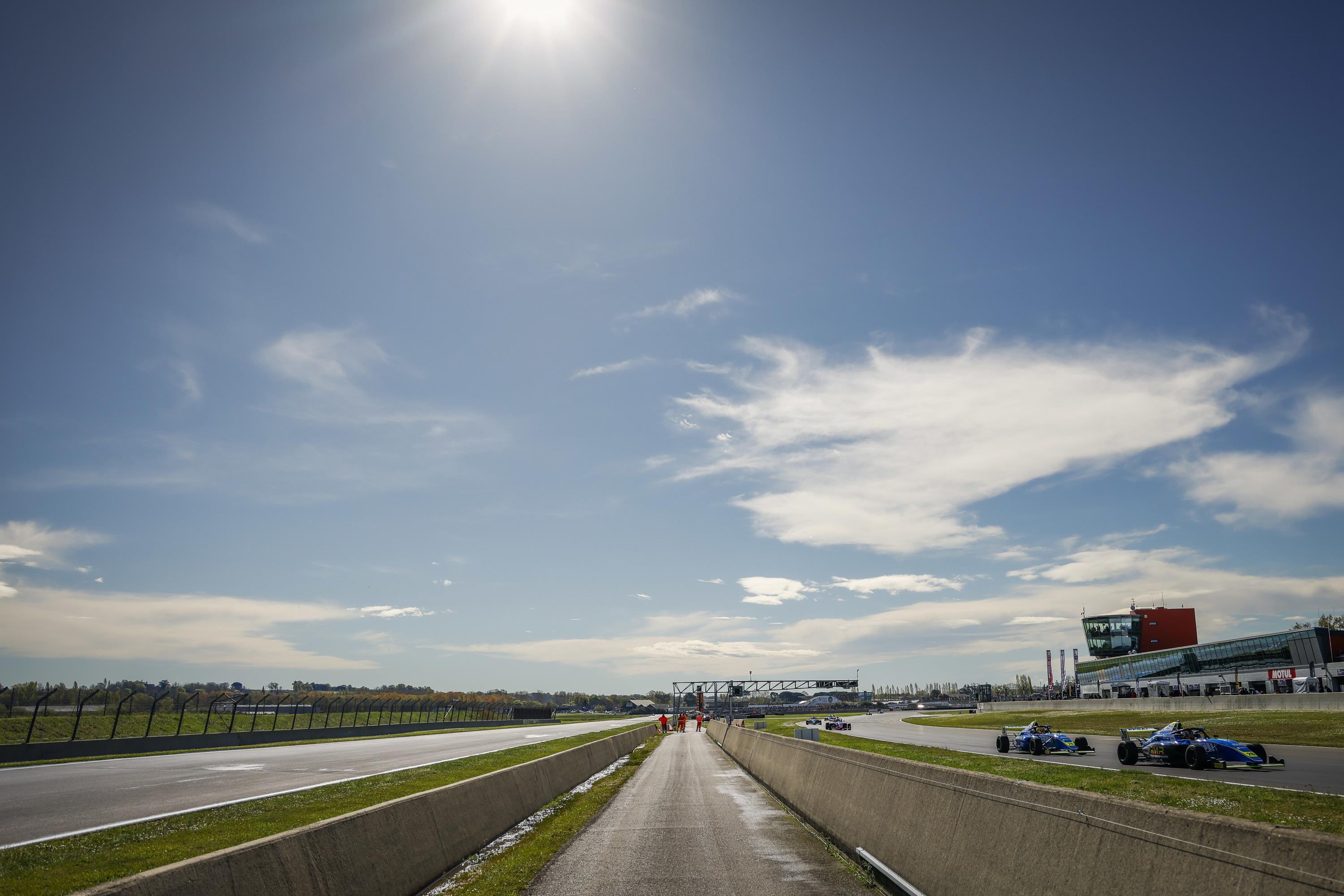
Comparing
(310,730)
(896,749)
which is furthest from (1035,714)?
(310,730)

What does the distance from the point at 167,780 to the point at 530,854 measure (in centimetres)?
1927

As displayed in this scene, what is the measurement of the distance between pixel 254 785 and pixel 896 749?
85.2 ft

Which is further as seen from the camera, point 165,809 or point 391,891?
point 165,809

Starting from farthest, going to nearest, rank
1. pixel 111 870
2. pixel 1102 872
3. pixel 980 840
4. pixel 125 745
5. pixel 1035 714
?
pixel 1035 714 → pixel 125 745 → pixel 111 870 → pixel 980 840 → pixel 1102 872

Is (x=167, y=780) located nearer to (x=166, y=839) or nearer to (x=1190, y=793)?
(x=166, y=839)

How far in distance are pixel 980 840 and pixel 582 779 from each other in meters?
21.0

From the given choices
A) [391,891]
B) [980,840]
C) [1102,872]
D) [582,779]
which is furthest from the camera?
[582,779]

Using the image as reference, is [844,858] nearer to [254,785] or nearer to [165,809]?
[165,809]

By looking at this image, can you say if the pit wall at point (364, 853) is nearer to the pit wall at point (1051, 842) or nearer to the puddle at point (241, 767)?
the pit wall at point (1051, 842)

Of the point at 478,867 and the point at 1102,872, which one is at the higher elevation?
the point at 1102,872

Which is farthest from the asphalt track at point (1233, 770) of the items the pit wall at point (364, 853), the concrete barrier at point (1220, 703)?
the pit wall at point (364, 853)

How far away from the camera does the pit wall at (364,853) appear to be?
563 centimetres

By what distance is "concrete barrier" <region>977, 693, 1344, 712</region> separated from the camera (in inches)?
1715

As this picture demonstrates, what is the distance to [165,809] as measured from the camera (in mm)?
17500
